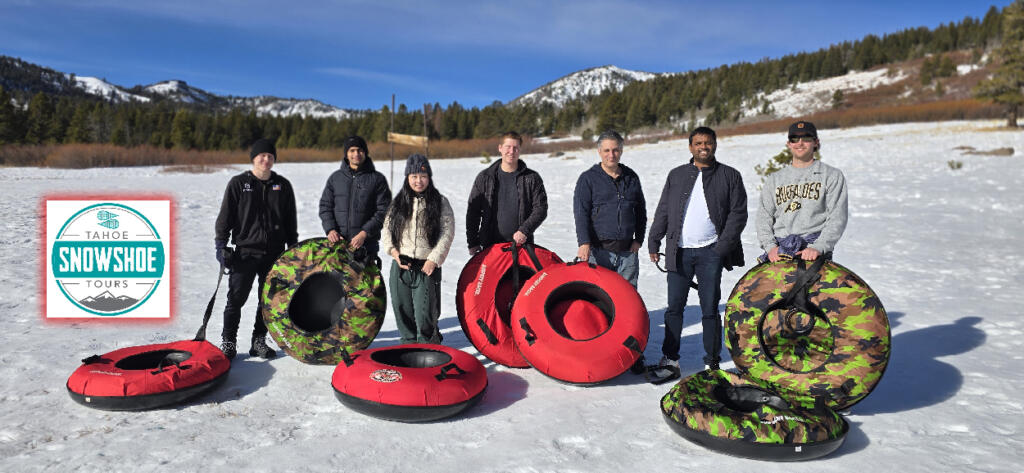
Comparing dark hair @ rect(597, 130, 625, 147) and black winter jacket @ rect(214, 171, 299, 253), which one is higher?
dark hair @ rect(597, 130, 625, 147)

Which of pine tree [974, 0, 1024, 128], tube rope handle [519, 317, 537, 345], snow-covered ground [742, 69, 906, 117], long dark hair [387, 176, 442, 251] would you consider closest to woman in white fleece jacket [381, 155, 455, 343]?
long dark hair [387, 176, 442, 251]

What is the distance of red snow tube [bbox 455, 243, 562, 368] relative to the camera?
195 inches

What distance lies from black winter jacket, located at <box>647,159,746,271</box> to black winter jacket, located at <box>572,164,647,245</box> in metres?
0.28

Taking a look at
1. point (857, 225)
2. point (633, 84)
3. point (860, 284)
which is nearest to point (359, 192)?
point (860, 284)

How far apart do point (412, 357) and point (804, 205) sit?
3.16 m

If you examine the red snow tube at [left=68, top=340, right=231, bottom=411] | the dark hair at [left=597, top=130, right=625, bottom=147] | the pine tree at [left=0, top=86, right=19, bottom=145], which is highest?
the pine tree at [left=0, top=86, right=19, bottom=145]

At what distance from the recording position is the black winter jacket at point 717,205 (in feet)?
15.1

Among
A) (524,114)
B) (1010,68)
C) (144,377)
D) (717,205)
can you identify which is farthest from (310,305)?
(524,114)

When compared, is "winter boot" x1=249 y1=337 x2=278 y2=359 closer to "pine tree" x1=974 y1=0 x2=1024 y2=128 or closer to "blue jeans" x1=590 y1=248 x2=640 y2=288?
"blue jeans" x1=590 y1=248 x2=640 y2=288

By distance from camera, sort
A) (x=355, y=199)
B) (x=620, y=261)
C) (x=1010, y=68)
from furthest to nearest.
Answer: (x=1010, y=68) < (x=355, y=199) < (x=620, y=261)

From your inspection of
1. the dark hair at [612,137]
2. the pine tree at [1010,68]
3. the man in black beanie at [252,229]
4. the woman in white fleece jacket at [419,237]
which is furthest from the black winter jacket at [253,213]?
the pine tree at [1010,68]

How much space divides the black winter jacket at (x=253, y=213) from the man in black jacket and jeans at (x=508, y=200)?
5.44ft

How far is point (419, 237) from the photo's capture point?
5.08m

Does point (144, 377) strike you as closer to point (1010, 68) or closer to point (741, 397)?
point (741, 397)
